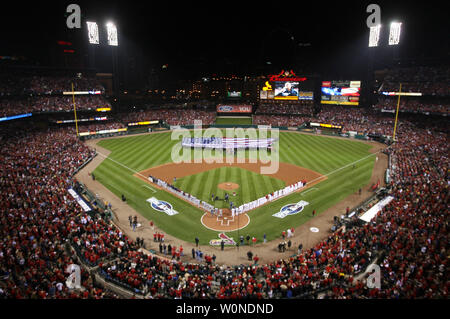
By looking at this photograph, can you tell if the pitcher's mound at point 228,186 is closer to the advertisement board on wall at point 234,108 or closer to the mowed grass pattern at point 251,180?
the mowed grass pattern at point 251,180

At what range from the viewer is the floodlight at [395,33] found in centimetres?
6184

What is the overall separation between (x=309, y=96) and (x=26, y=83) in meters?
67.3

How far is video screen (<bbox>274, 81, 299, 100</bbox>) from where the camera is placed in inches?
3012

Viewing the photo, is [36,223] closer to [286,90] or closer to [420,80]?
[286,90]

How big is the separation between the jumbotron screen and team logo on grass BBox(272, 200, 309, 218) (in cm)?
5190

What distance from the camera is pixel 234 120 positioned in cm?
8050

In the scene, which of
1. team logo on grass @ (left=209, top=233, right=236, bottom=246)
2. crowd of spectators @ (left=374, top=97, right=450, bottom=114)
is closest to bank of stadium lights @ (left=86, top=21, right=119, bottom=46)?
team logo on grass @ (left=209, top=233, right=236, bottom=246)

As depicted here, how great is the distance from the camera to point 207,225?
24.4 meters

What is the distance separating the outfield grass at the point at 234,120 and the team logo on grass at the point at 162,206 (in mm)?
50950

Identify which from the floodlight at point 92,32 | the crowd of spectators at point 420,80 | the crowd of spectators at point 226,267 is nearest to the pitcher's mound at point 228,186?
the crowd of spectators at point 226,267

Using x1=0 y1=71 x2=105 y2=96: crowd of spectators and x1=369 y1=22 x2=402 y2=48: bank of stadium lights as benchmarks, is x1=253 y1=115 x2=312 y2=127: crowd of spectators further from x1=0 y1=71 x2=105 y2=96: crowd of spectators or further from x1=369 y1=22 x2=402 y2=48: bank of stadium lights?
x1=0 y1=71 x2=105 y2=96: crowd of spectators

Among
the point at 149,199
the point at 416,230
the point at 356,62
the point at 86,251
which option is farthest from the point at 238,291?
the point at 356,62

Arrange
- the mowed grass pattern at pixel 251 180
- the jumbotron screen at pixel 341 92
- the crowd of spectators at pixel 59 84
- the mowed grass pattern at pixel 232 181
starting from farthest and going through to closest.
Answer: the jumbotron screen at pixel 341 92 < the crowd of spectators at pixel 59 84 < the mowed grass pattern at pixel 232 181 < the mowed grass pattern at pixel 251 180

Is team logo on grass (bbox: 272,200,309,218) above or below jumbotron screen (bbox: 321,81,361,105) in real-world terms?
below
